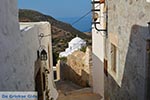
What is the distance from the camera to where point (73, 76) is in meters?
18.1

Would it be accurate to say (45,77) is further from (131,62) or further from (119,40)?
(131,62)

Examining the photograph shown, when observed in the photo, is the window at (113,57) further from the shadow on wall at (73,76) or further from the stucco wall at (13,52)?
the shadow on wall at (73,76)

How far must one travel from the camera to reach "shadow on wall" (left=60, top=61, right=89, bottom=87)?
653 inches

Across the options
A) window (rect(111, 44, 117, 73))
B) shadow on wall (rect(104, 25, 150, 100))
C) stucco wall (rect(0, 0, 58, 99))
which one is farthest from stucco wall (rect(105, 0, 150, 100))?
stucco wall (rect(0, 0, 58, 99))

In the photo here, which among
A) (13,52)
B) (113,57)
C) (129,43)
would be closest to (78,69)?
(113,57)

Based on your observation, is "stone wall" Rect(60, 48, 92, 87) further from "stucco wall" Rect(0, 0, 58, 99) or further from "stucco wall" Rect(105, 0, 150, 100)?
"stucco wall" Rect(0, 0, 58, 99)

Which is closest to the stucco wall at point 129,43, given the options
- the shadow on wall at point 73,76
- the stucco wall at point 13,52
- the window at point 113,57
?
the window at point 113,57

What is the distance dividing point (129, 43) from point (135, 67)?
0.66 metres

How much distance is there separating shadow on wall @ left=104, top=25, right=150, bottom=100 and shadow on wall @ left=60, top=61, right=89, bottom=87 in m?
9.12

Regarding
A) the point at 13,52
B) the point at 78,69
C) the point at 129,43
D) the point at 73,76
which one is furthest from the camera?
Result: the point at 73,76

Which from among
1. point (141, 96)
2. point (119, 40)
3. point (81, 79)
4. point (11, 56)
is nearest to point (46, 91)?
point (119, 40)

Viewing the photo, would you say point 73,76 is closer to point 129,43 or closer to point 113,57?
point 113,57

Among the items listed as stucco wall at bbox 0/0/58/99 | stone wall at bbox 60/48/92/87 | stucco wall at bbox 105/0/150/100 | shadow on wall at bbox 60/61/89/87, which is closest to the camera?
stucco wall at bbox 0/0/58/99

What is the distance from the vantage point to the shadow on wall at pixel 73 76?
16581mm
